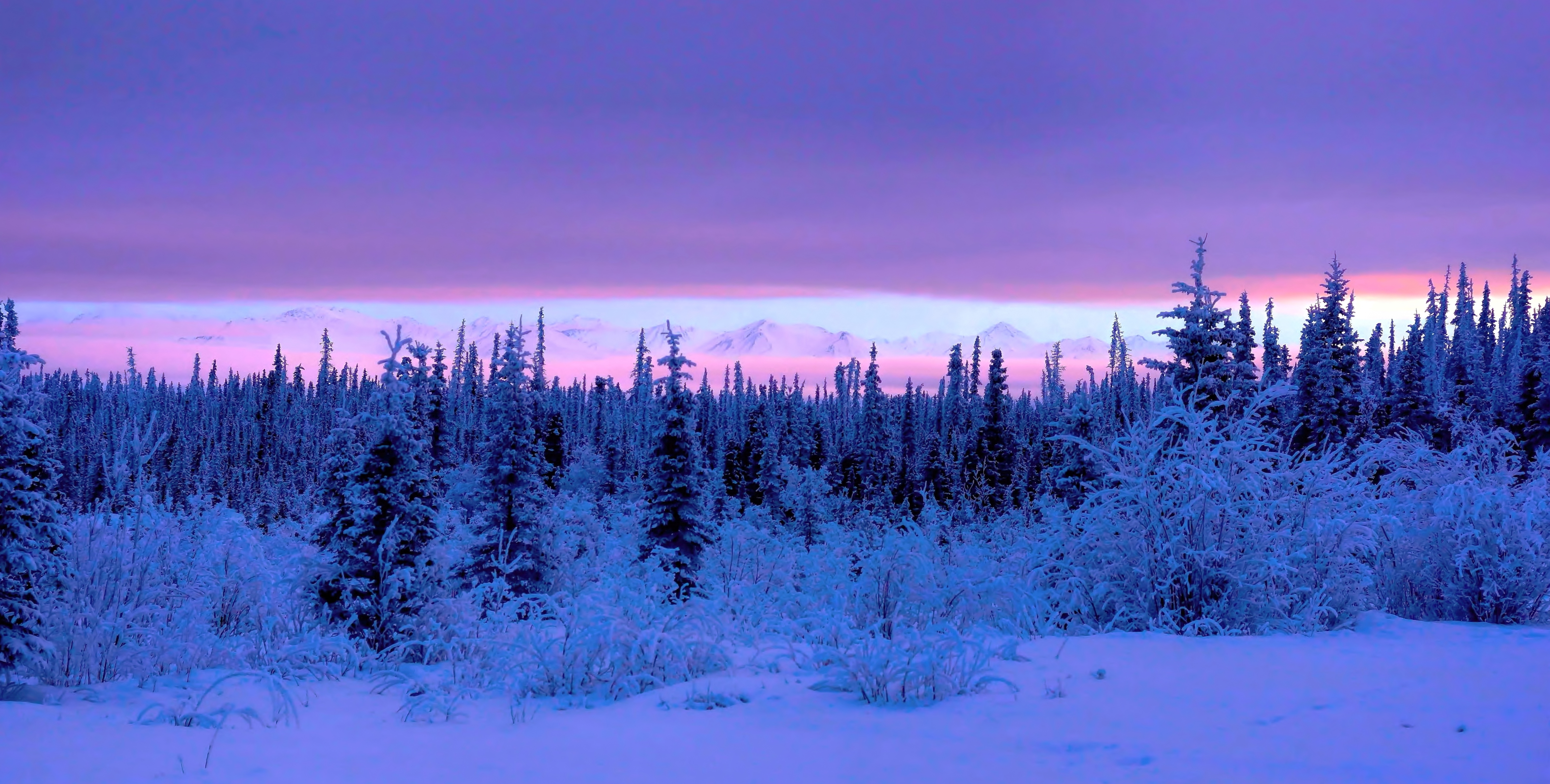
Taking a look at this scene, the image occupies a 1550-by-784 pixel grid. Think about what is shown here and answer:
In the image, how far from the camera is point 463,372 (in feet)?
511

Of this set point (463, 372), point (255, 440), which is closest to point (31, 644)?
point (255, 440)

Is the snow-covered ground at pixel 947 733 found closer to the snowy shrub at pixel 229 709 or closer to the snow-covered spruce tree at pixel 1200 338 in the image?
the snowy shrub at pixel 229 709

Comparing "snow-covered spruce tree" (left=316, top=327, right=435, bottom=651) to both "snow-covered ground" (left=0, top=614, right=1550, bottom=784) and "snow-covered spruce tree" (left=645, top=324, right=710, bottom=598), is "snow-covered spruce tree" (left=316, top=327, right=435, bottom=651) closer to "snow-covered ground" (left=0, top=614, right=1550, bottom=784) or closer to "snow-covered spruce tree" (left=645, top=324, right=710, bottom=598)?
"snow-covered ground" (left=0, top=614, right=1550, bottom=784)

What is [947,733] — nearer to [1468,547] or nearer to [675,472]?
[1468,547]

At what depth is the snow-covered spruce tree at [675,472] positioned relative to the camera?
2412 centimetres

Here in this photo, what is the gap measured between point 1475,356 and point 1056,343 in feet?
288

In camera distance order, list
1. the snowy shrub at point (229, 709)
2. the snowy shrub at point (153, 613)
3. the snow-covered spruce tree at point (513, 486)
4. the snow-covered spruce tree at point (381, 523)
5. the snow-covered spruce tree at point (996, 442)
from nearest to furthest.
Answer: the snowy shrub at point (229, 709) < the snowy shrub at point (153, 613) < the snow-covered spruce tree at point (381, 523) < the snow-covered spruce tree at point (513, 486) < the snow-covered spruce tree at point (996, 442)

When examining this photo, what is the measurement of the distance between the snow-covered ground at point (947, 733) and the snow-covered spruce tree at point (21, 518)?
0.77 meters

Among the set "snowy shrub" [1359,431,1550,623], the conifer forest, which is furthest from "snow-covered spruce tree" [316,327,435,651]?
"snowy shrub" [1359,431,1550,623]

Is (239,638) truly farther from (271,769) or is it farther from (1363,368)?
(1363,368)

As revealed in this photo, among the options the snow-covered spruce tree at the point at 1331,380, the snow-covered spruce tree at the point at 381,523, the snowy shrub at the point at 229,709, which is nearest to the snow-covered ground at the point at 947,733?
the snowy shrub at the point at 229,709

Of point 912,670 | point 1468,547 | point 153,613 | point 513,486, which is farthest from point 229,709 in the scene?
point 513,486

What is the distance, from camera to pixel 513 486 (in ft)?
79.2

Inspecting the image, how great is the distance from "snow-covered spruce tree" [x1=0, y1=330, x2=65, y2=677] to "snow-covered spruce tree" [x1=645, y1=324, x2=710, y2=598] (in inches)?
655
